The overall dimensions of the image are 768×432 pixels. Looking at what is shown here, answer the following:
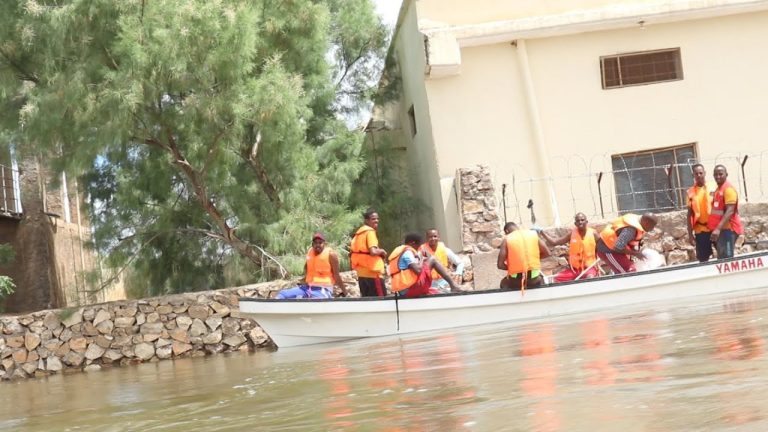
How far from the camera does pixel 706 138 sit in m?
18.5

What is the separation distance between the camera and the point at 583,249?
535 inches

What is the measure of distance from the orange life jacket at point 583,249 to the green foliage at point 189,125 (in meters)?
4.59

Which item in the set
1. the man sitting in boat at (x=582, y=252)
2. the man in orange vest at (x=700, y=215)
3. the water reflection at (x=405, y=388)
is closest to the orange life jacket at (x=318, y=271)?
the man sitting in boat at (x=582, y=252)

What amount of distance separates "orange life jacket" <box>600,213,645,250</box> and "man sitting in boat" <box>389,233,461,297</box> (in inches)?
82.7

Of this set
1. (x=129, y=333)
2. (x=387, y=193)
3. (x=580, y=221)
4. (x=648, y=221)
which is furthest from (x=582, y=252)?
(x=129, y=333)

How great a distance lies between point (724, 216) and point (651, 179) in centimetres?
566

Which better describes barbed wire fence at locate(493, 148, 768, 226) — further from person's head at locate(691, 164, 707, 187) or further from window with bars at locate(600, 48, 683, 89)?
person's head at locate(691, 164, 707, 187)

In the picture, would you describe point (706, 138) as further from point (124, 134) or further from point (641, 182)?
point (124, 134)

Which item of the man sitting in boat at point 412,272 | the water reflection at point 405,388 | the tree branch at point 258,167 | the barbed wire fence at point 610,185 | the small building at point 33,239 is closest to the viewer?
the water reflection at point 405,388

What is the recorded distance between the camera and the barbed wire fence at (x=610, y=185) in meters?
18.2

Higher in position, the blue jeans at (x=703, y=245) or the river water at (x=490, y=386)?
the blue jeans at (x=703, y=245)

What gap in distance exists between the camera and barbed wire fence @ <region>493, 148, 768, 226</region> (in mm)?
18172

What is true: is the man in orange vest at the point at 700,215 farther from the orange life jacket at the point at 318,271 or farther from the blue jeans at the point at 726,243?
the orange life jacket at the point at 318,271

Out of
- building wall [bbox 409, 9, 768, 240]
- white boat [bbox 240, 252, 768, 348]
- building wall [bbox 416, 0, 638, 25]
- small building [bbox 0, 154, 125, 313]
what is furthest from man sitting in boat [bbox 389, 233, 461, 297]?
small building [bbox 0, 154, 125, 313]
